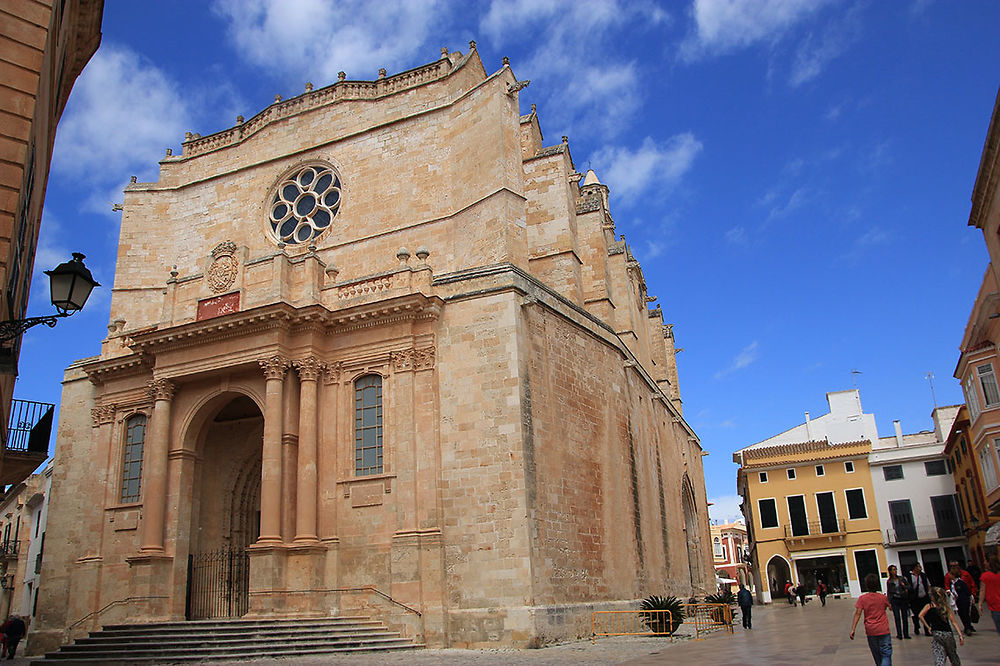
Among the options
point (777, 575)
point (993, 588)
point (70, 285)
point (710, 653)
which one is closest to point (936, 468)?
point (777, 575)

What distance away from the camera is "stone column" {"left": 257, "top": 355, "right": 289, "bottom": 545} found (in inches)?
567

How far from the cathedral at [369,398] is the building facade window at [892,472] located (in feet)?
63.6

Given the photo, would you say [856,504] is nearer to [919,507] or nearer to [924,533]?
[919,507]

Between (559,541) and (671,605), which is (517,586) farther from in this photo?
(671,605)

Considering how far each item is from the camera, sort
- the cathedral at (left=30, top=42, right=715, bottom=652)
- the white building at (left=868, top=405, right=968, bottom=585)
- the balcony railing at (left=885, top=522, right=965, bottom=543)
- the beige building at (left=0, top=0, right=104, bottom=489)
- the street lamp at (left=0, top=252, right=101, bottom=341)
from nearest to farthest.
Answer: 1. the street lamp at (left=0, top=252, right=101, bottom=341)
2. the beige building at (left=0, top=0, right=104, bottom=489)
3. the cathedral at (left=30, top=42, right=715, bottom=652)
4. the balcony railing at (left=885, top=522, right=965, bottom=543)
5. the white building at (left=868, top=405, right=968, bottom=585)

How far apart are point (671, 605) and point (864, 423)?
30922 millimetres

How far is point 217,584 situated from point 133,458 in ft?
11.1

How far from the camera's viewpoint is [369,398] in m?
15.6

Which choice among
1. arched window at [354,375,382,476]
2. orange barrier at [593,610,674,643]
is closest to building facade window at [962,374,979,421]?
orange barrier at [593,610,674,643]

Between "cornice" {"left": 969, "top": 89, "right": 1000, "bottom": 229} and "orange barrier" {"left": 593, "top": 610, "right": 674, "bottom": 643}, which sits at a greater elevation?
Result: "cornice" {"left": 969, "top": 89, "right": 1000, "bottom": 229}

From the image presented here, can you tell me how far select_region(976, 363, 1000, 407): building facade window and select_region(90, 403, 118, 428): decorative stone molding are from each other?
22.7m

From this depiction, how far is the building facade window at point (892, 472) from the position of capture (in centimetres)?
3612

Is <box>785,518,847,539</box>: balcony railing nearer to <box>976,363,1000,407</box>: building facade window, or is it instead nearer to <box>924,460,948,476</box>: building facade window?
<box>924,460,948,476</box>: building facade window

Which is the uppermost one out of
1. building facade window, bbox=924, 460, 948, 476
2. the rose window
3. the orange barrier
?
the rose window
